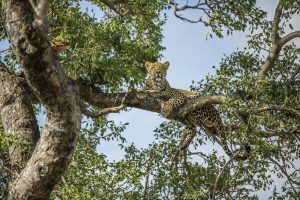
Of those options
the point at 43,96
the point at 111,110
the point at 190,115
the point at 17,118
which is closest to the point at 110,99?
the point at 190,115

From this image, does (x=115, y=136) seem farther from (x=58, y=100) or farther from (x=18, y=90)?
(x=58, y=100)

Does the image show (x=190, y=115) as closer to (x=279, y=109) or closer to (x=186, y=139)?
(x=186, y=139)

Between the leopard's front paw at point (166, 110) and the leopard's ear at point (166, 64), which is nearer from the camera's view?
the leopard's front paw at point (166, 110)

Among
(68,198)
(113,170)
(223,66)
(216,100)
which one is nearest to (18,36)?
(68,198)

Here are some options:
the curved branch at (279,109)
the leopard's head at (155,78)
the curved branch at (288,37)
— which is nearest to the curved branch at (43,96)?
the curved branch at (279,109)

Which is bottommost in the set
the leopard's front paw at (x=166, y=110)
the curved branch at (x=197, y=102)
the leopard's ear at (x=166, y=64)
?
the leopard's front paw at (x=166, y=110)

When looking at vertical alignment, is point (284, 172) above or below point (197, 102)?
below

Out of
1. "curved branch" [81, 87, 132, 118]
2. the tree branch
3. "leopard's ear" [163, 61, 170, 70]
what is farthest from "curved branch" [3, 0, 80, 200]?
the tree branch

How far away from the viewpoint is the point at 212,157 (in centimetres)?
1010

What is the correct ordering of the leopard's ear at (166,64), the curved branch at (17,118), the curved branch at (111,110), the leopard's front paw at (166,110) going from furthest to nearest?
the leopard's ear at (166,64)
the leopard's front paw at (166,110)
the curved branch at (17,118)
the curved branch at (111,110)

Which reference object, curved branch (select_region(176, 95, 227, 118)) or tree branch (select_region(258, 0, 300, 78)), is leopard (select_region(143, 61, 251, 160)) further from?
tree branch (select_region(258, 0, 300, 78))

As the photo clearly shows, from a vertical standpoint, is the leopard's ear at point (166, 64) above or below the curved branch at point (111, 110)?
above

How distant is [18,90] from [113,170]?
1.95 m

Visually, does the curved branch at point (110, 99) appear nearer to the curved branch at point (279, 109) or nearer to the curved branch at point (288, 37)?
the curved branch at point (279, 109)
